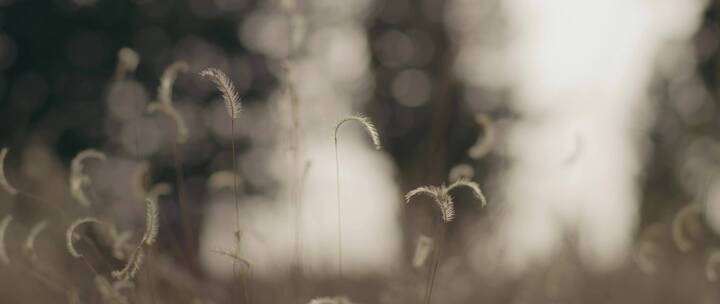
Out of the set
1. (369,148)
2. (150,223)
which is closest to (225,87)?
(150,223)

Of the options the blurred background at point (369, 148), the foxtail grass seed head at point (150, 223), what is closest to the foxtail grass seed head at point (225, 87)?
the blurred background at point (369, 148)

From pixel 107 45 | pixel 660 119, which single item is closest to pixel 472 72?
pixel 660 119

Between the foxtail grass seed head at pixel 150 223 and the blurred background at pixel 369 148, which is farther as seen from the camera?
the blurred background at pixel 369 148

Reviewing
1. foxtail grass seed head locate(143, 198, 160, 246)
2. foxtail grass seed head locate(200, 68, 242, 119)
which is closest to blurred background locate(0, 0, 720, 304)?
foxtail grass seed head locate(200, 68, 242, 119)

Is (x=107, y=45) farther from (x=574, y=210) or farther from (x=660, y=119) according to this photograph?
(x=574, y=210)

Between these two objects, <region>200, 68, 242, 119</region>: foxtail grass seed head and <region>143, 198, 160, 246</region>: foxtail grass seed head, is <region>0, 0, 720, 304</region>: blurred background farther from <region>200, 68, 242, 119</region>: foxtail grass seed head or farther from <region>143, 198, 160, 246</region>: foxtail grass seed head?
<region>143, 198, 160, 246</region>: foxtail grass seed head

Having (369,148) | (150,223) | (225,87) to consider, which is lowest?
(150,223)

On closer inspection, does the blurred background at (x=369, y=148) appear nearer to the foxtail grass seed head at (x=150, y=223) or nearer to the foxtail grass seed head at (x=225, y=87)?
the foxtail grass seed head at (x=225, y=87)

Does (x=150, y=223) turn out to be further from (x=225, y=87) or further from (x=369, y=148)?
(x=369, y=148)
